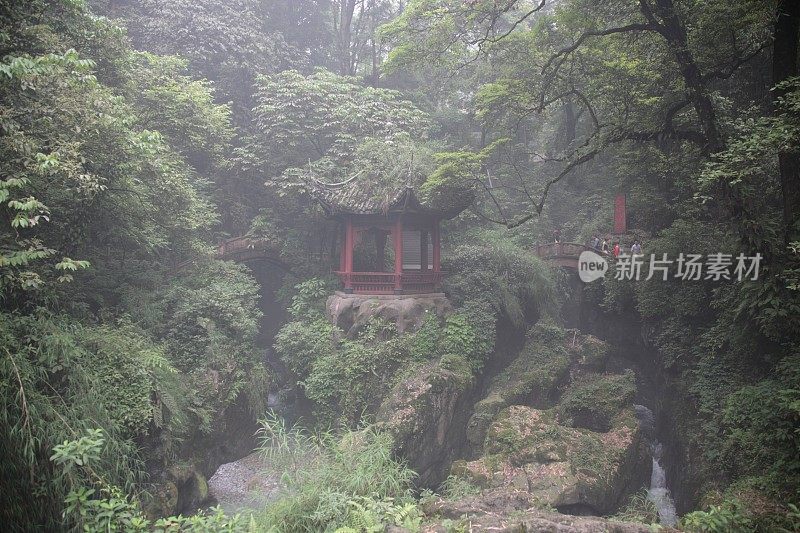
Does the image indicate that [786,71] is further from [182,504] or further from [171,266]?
[171,266]

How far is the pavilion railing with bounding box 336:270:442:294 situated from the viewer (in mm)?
13641

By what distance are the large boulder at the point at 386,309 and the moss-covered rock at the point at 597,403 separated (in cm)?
386

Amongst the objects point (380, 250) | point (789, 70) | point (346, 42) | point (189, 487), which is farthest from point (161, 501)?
point (346, 42)

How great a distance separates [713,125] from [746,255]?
2.33m

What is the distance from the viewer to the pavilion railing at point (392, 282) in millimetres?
13641

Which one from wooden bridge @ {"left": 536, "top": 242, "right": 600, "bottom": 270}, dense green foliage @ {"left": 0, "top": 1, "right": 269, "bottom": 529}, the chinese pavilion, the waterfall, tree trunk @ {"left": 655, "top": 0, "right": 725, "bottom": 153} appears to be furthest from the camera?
wooden bridge @ {"left": 536, "top": 242, "right": 600, "bottom": 270}

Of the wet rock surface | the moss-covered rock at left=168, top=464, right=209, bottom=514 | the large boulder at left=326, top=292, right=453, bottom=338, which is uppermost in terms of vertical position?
the large boulder at left=326, top=292, right=453, bottom=338

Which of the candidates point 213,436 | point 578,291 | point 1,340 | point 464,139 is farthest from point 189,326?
point 464,139

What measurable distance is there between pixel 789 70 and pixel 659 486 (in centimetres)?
852

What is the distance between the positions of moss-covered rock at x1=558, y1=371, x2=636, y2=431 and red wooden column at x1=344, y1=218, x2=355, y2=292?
6542 millimetres

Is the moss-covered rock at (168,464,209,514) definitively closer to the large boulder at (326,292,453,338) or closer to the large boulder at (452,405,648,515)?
the large boulder at (326,292,453,338)

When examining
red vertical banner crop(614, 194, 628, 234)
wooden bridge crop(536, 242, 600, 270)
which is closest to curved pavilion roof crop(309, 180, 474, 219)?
wooden bridge crop(536, 242, 600, 270)

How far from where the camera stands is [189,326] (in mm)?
11031

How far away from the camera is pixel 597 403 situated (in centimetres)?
1122
